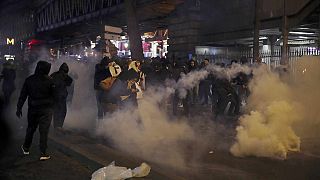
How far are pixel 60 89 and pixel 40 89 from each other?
272 cm

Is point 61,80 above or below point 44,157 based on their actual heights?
above

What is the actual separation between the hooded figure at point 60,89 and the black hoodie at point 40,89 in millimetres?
2367

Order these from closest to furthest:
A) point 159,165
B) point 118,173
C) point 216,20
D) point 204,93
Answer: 1. point 118,173
2. point 159,165
3. point 204,93
4. point 216,20

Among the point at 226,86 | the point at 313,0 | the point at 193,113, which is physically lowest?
the point at 193,113

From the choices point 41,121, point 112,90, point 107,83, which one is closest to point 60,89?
point 107,83

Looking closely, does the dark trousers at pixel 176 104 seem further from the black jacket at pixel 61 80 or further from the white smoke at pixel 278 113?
the black jacket at pixel 61 80

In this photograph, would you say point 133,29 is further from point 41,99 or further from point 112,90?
point 41,99

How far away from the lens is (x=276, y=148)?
771cm

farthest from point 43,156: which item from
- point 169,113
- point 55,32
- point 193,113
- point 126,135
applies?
point 55,32

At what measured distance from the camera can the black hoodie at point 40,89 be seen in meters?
7.31

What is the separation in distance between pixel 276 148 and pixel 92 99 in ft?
27.1

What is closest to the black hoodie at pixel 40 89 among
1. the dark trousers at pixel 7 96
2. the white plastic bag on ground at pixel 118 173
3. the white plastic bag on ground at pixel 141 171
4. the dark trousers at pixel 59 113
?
the white plastic bag on ground at pixel 118 173

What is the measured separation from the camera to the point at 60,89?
1002 centimetres

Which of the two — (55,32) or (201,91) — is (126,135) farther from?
(55,32)
